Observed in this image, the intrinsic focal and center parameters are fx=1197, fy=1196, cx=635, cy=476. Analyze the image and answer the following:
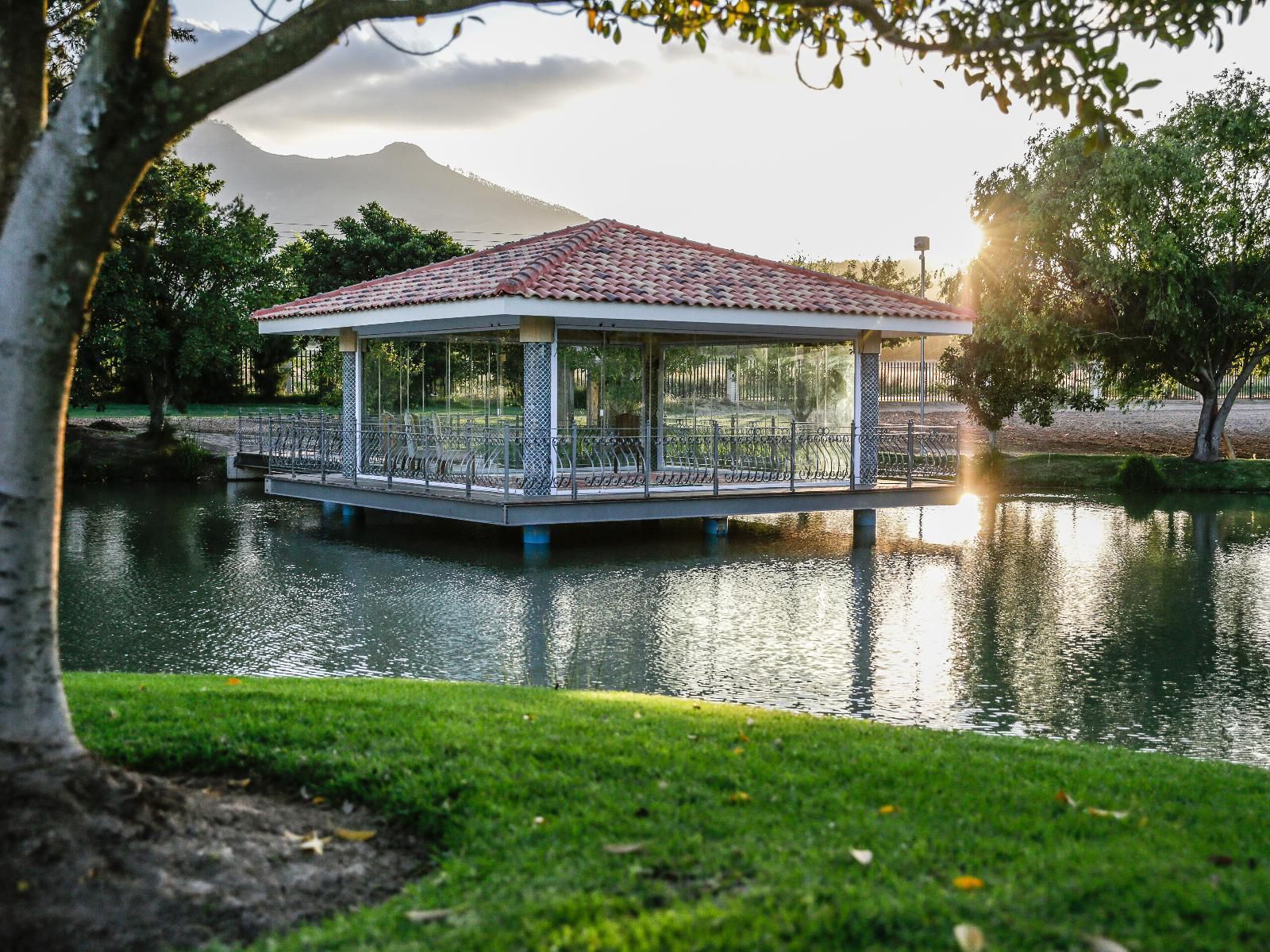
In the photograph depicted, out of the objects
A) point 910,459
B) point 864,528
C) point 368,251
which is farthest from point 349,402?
point 368,251

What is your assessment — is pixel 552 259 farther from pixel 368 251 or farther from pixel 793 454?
pixel 368 251

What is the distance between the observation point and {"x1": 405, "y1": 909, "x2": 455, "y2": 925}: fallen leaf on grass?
365 centimetres

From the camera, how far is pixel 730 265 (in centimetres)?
2139

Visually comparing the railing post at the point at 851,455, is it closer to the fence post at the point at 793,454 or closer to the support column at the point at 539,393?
the fence post at the point at 793,454

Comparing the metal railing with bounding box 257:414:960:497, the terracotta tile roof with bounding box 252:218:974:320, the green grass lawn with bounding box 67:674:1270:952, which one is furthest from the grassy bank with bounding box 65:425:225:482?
the green grass lawn with bounding box 67:674:1270:952

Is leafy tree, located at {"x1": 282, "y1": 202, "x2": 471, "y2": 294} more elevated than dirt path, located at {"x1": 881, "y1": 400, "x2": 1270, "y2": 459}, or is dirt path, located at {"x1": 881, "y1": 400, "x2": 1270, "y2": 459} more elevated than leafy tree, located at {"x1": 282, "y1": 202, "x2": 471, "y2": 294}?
leafy tree, located at {"x1": 282, "y1": 202, "x2": 471, "y2": 294}

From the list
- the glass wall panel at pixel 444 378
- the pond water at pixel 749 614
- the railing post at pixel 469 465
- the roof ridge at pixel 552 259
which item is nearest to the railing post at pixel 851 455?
the pond water at pixel 749 614

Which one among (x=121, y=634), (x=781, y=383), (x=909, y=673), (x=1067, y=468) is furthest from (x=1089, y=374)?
(x=121, y=634)

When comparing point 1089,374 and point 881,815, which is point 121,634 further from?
point 1089,374

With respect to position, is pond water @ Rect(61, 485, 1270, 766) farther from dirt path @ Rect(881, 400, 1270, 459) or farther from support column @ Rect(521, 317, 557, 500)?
dirt path @ Rect(881, 400, 1270, 459)

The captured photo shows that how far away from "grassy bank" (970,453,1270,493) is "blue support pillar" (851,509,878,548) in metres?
11.3

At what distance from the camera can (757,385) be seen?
69.3ft

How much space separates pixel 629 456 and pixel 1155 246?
562 inches

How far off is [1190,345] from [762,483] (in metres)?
14.7
